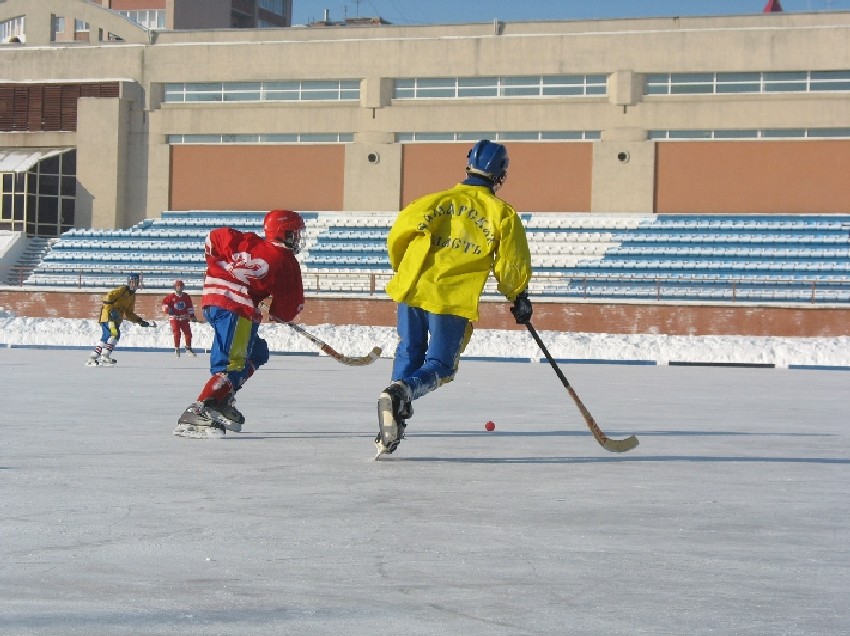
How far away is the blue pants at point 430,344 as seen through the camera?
722cm

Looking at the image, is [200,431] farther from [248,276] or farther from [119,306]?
[119,306]

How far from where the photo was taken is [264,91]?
42.2m

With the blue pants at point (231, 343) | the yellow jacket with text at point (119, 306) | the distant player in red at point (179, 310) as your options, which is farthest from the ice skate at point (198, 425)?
the distant player in red at point (179, 310)

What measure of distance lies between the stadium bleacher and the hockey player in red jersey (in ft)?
83.0

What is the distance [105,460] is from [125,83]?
1517 inches

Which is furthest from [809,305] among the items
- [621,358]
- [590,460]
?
[590,460]

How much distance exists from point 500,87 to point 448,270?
33.4 metres

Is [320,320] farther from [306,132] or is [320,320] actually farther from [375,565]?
[375,565]

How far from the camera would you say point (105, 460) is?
262 inches

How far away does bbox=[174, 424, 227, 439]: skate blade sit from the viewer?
8.16 metres

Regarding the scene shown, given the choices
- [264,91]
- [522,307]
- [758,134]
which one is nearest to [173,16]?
[264,91]

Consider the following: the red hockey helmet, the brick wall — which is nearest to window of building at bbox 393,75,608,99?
the brick wall

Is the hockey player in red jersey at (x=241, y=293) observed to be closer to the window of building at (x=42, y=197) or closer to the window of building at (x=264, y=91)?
the window of building at (x=264, y=91)

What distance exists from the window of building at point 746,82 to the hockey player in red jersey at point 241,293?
103 feet
